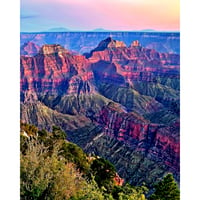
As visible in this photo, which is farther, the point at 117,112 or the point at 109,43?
the point at 117,112

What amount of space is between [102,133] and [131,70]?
2.88 metres

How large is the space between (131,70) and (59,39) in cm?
423

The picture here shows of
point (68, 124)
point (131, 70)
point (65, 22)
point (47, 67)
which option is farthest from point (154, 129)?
point (47, 67)

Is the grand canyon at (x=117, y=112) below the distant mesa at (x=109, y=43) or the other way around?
below

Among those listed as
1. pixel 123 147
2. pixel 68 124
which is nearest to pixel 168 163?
pixel 123 147

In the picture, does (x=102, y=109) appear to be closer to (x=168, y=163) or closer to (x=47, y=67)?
(x=168, y=163)

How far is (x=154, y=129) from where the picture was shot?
7094 mm

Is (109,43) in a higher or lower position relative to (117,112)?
higher

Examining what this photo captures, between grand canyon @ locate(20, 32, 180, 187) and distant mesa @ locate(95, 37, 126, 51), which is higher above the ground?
distant mesa @ locate(95, 37, 126, 51)
